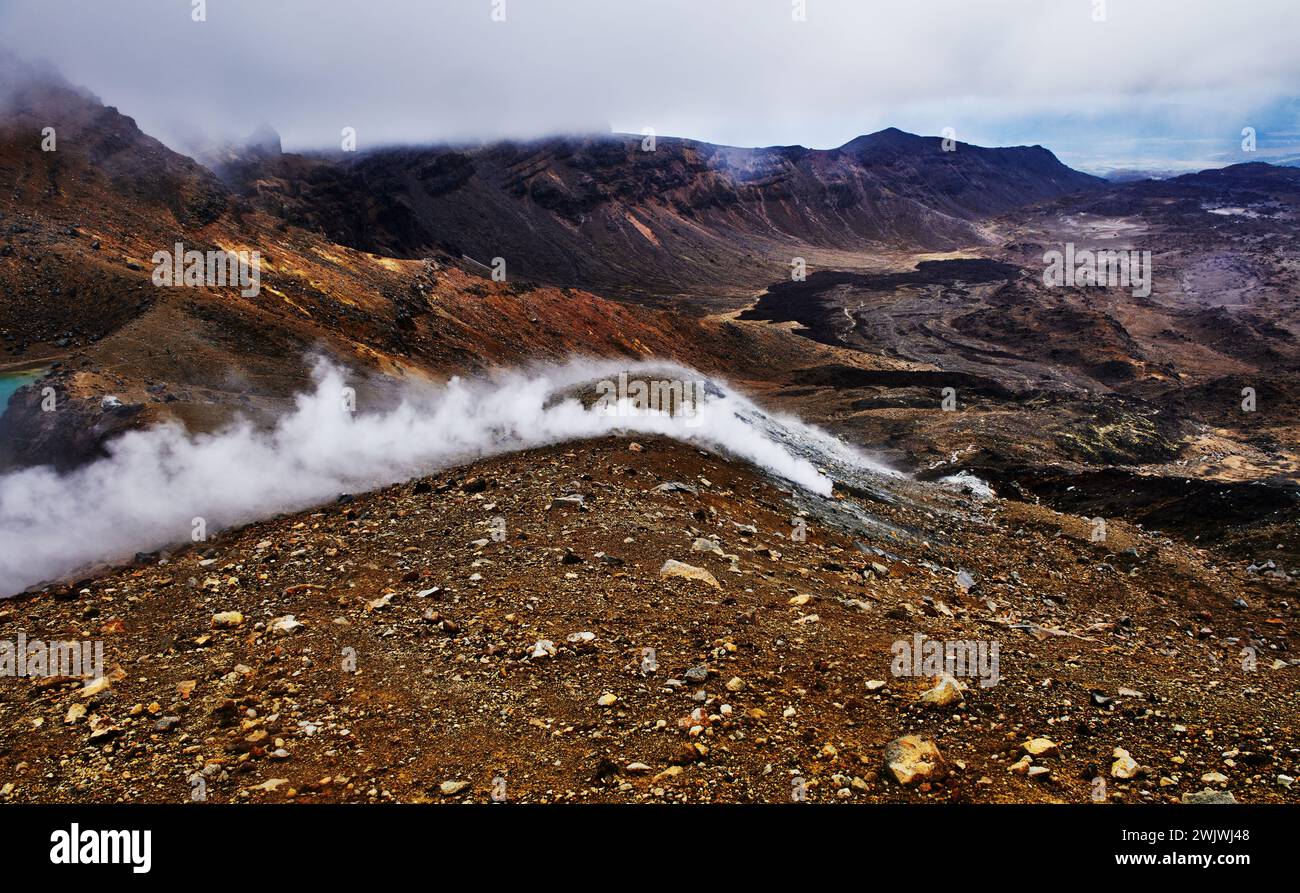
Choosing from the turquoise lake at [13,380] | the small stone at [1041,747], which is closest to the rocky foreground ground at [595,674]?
the small stone at [1041,747]

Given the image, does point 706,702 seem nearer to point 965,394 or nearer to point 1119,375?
point 965,394

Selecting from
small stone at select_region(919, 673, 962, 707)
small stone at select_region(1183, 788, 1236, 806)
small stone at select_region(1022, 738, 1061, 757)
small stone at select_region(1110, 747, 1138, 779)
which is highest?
small stone at select_region(919, 673, 962, 707)

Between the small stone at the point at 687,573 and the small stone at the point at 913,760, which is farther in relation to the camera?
the small stone at the point at 687,573

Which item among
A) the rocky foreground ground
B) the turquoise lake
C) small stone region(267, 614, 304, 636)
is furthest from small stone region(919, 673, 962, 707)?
the turquoise lake

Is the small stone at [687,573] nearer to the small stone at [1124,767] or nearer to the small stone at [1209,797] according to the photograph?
the small stone at [1124,767]

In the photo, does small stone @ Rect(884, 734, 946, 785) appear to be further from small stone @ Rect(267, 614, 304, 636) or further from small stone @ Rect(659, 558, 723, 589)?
small stone @ Rect(267, 614, 304, 636)

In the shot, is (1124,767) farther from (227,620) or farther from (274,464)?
(274,464)

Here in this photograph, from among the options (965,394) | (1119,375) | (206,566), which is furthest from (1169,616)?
(1119,375)

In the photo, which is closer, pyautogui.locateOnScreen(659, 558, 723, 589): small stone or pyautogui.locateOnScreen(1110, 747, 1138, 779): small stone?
pyautogui.locateOnScreen(1110, 747, 1138, 779): small stone

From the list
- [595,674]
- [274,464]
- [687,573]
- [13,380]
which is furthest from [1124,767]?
[13,380]
